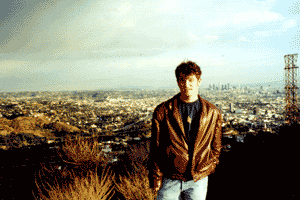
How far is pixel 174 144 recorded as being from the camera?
150 centimetres

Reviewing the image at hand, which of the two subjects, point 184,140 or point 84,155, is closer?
point 184,140

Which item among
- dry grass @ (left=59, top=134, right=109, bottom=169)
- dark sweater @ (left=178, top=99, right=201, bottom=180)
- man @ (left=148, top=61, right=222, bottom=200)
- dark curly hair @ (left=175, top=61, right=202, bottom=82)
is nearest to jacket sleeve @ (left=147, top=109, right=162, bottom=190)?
man @ (left=148, top=61, right=222, bottom=200)

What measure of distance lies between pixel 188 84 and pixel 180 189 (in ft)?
3.26

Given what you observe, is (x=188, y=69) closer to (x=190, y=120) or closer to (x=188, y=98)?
(x=188, y=98)

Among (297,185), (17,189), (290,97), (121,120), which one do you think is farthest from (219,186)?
(121,120)

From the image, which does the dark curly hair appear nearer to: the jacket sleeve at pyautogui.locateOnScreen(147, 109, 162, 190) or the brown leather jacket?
the brown leather jacket

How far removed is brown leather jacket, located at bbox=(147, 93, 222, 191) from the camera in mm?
1499

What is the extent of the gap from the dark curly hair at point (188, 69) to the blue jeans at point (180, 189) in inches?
38.4

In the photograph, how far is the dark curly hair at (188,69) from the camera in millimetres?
1437

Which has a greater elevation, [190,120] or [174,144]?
[190,120]

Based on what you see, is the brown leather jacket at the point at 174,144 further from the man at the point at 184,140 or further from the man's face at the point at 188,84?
the man's face at the point at 188,84

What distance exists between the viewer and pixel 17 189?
3.88 meters

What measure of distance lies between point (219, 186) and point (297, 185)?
4.68 ft

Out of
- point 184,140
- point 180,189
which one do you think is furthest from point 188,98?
point 180,189
